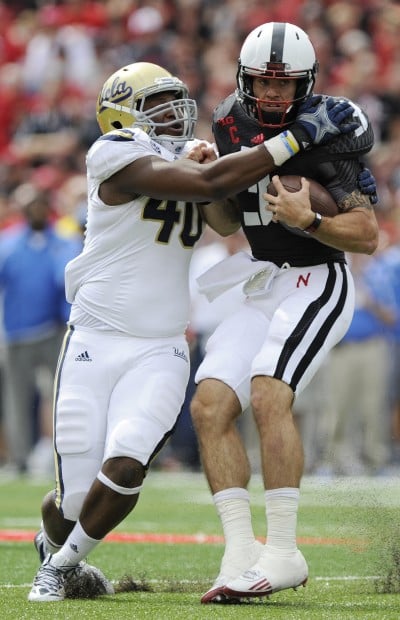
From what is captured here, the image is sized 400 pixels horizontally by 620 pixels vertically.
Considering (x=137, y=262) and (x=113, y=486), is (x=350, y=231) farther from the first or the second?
(x=113, y=486)

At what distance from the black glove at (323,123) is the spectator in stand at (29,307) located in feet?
20.9

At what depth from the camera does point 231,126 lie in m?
5.36

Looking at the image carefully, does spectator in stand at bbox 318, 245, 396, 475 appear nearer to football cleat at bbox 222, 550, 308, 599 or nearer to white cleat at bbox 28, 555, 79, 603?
white cleat at bbox 28, 555, 79, 603

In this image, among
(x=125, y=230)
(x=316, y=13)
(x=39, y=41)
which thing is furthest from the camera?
(x=39, y=41)

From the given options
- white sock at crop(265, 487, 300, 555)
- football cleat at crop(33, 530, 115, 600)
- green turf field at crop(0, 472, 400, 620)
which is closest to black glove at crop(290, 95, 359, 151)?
white sock at crop(265, 487, 300, 555)

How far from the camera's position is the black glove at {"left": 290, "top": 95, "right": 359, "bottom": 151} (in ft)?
16.4

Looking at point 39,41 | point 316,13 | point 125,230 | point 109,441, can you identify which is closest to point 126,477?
point 109,441

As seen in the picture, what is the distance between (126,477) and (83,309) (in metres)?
0.77

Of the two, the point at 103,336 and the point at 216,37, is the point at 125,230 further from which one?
the point at 216,37

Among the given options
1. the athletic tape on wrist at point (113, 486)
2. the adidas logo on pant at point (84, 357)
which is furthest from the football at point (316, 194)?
the athletic tape on wrist at point (113, 486)

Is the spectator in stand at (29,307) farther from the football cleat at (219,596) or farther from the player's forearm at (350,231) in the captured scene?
the football cleat at (219,596)

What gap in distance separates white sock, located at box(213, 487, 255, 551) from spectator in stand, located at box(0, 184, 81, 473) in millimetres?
6504

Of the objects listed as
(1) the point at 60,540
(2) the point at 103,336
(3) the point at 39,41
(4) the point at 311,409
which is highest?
(2) the point at 103,336

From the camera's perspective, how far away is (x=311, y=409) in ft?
38.1
